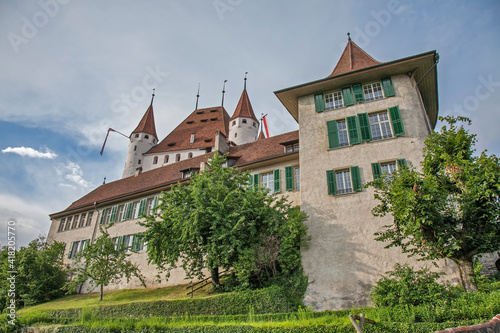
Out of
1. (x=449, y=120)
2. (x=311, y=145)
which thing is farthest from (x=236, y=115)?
(x=449, y=120)

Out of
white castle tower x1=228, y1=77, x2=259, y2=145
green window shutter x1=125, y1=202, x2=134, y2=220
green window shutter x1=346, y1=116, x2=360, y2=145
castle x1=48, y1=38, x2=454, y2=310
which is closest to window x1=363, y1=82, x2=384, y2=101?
castle x1=48, y1=38, x2=454, y2=310

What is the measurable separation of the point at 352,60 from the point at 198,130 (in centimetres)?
3148

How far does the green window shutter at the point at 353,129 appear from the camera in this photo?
18016mm

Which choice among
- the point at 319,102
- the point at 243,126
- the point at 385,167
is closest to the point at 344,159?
the point at 385,167

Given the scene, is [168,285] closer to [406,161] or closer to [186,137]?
[406,161]

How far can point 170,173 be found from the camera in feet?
97.6

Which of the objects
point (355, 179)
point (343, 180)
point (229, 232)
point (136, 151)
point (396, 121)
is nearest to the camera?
point (229, 232)

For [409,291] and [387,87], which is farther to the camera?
[387,87]

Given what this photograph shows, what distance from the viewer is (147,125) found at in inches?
2048

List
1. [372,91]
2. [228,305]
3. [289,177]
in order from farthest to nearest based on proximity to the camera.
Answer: [289,177] < [372,91] < [228,305]

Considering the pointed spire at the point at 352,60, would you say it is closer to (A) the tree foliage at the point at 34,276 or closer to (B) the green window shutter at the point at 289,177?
(B) the green window shutter at the point at 289,177

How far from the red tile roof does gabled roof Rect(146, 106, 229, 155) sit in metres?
11.7

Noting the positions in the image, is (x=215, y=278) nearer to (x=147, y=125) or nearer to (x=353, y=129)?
(x=353, y=129)

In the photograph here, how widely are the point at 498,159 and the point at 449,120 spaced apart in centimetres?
226
